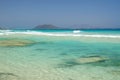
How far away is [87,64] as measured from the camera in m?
8.30

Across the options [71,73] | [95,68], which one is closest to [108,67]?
[95,68]

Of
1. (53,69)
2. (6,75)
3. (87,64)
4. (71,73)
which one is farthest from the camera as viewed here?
(87,64)

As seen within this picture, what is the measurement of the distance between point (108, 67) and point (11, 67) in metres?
3.32

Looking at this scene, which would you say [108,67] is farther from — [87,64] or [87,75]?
[87,75]

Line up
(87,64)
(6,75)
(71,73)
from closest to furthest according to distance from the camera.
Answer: (6,75)
(71,73)
(87,64)

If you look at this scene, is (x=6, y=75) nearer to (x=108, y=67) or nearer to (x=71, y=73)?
(x=71, y=73)

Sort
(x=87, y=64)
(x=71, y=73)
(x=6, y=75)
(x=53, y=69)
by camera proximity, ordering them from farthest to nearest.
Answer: (x=87, y=64), (x=53, y=69), (x=71, y=73), (x=6, y=75)

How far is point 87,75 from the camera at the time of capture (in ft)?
21.9

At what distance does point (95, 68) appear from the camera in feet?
25.0

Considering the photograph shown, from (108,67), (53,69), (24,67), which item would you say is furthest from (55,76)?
(108,67)

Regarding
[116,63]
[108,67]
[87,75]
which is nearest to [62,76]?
[87,75]

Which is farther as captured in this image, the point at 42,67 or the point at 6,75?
the point at 42,67

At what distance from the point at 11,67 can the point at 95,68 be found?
2.86 meters

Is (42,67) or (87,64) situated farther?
(87,64)
